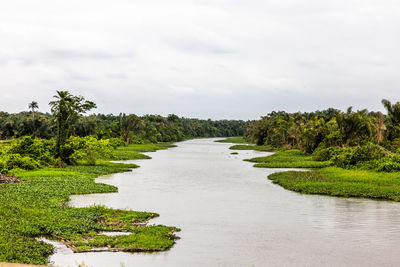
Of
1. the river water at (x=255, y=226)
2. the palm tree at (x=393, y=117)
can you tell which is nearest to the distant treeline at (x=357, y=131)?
the palm tree at (x=393, y=117)

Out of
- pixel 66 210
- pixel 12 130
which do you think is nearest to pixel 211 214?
pixel 66 210

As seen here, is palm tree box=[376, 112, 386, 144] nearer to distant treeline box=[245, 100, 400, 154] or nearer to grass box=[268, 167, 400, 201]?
distant treeline box=[245, 100, 400, 154]

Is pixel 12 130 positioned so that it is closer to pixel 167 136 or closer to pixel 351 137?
pixel 167 136

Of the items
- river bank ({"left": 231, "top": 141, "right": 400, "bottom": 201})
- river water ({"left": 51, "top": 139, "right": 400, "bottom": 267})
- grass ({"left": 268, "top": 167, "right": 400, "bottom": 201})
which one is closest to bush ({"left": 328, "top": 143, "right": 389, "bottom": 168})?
river bank ({"left": 231, "top": 141, "right": 400, "bottom": 201})

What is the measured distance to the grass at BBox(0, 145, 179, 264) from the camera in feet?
49.3

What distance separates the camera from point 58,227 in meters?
18.0

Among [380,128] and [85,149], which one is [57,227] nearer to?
[85,149]

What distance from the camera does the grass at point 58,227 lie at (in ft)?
49.3

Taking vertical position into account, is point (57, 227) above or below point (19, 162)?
below

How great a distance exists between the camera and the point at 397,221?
74.1 ft

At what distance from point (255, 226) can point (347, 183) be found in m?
16.3

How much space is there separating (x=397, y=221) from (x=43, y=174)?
2962 centimetres

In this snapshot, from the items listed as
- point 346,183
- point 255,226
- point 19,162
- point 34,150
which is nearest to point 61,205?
point 255,226

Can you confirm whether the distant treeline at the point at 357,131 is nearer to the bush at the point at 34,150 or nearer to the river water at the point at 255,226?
the river water at the point at 255,226
